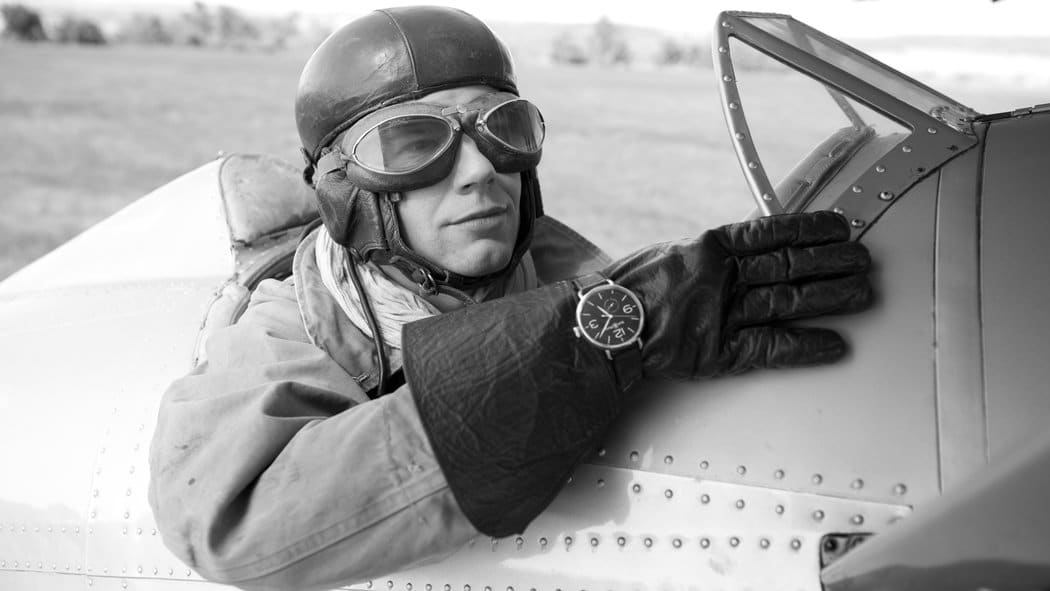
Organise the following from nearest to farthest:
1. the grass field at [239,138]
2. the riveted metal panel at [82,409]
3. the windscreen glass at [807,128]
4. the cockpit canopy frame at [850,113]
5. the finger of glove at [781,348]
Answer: the finger of glove at [781,348] → the cockpit canopy frame at [850,113] → the windscreen glass at [807,128] → the riveted metal panel at [82,409] → the grass field at [239,138]

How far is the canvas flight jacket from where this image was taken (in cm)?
164

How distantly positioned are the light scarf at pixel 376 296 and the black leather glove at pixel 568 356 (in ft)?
1.40

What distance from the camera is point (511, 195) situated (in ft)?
7.33

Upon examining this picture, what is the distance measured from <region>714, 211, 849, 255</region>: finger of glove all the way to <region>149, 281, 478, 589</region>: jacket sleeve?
1.89 feet

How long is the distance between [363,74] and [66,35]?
20.5 metres

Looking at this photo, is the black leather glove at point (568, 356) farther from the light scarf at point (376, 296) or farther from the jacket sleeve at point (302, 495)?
the light scarf at point (376, 296)

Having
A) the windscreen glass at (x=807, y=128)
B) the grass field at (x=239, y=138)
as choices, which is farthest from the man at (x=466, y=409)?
the grass field at (x=239, y=138)

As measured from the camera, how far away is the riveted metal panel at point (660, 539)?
155 cm

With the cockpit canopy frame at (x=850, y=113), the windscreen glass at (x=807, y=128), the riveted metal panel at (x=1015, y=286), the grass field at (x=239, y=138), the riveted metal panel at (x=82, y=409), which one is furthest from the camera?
the grass field at (x=239, y=138)

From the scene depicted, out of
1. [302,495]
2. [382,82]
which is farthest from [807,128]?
[302,495]

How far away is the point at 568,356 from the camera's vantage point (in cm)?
161

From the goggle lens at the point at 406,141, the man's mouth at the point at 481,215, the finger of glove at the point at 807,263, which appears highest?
the finger of glove at the point at 807,263


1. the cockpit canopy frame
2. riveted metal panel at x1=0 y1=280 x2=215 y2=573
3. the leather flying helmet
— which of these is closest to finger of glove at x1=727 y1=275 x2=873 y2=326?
the cockpit canopy frame

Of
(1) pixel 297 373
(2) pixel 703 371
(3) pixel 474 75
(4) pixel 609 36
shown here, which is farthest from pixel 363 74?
(4) pixel 609 36
